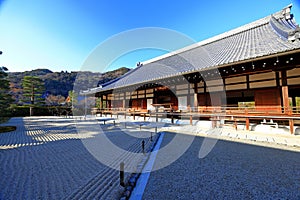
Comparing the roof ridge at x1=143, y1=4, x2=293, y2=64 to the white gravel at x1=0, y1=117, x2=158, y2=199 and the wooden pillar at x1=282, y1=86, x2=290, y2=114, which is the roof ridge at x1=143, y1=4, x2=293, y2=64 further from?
the white gravel at x1=0, y1=117, x2=158, y2=199

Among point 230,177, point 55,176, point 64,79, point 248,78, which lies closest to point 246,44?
point 248,78

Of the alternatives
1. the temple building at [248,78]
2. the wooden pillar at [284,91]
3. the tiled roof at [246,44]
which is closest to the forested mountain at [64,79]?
the tiled roof at [246,44]

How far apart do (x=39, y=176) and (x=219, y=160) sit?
403cm

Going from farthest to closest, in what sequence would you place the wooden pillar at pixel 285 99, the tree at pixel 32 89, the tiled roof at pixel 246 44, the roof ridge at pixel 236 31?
the tree at pixel 32 89 → the roof ridge at pixel 236 31 → the tiled roof at pixel 246 44 → the wooden pillar at pixel 285 99

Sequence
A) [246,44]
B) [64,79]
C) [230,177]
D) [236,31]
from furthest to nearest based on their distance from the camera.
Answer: [64,79] → [236,31] → [246,44] → [230,177]

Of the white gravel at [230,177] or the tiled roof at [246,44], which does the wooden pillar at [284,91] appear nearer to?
the tiled roof at [246,44]

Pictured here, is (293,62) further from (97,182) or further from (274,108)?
(97,182)

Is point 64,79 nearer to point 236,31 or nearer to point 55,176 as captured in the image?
point 236,31

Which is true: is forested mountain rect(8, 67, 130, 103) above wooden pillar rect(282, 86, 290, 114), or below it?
above

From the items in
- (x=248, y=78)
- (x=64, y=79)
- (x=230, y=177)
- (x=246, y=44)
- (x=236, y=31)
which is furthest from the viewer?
(x=64, y=79)

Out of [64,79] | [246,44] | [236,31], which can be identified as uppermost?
[64,79]

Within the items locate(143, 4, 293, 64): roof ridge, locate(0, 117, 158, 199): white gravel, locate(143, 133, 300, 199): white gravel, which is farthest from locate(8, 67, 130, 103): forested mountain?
locate(143, 133, 300, 199): white gravel

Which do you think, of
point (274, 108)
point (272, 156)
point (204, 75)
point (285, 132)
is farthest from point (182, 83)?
point (272, 156)

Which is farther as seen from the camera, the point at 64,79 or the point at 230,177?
the point at 64,79
